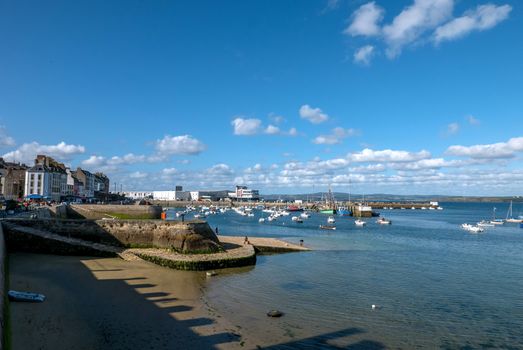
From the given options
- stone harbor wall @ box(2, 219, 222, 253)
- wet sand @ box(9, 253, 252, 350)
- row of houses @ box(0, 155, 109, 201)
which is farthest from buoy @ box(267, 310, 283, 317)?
row of houses @ box(0, 155, 109, 201)

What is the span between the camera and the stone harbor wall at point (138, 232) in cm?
2922

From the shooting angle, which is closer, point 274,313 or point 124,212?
point 274,313

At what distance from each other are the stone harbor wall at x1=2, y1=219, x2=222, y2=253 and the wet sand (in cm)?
468

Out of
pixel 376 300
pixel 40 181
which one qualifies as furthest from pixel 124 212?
pixel 40 181

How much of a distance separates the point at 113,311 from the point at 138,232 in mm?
14698

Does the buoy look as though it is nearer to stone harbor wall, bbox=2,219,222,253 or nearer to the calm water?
the calm water

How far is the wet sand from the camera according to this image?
13.2 metres

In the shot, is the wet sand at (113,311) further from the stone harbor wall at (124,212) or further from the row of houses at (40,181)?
the row of houses at (40,181)

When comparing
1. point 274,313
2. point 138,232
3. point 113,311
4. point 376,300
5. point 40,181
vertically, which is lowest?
point 376,300

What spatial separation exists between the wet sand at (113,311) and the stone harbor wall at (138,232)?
4.68 metres

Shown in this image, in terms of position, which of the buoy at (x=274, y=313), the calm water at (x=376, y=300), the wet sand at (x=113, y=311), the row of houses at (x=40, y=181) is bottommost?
the calm water at (x=376, y=300)

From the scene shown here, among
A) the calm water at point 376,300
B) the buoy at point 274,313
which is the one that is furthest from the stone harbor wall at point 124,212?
the buoy at point 274,313

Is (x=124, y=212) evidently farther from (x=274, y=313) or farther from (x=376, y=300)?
(x=376, y=300)

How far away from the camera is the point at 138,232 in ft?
100
